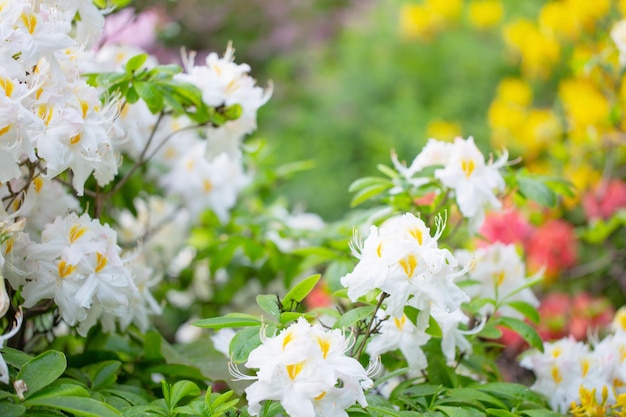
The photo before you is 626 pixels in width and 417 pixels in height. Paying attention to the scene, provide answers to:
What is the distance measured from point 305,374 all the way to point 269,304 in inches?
7.3

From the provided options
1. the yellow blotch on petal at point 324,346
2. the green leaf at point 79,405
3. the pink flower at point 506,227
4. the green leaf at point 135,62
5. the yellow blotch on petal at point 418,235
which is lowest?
the pink flower at point 506,227

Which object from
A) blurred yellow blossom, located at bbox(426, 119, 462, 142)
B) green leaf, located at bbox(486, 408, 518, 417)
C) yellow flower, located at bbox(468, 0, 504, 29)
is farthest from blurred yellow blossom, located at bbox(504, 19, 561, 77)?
green leaf, located at bbox(486, 408, 518, 417)

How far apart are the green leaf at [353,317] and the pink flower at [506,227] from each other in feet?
4.56

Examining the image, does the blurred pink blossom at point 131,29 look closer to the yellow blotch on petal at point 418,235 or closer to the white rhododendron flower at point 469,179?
the white rhododendron flower at point 469,179

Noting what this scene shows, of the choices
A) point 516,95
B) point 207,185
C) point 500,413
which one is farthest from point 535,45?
point 500,413

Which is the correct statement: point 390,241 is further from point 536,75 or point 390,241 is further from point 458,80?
point 458,80

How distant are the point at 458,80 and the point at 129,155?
11.0ft

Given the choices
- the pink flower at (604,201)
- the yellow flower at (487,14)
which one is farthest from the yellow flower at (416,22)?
the pink flower at (604,201)

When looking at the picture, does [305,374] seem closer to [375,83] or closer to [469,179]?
[469,179]

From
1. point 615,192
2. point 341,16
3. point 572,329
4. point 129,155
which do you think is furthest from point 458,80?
point 129,155

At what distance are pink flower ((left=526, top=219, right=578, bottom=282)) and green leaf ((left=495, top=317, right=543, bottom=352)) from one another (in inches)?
51.4

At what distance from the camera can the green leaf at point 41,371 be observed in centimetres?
90

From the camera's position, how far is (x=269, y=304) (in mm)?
1046

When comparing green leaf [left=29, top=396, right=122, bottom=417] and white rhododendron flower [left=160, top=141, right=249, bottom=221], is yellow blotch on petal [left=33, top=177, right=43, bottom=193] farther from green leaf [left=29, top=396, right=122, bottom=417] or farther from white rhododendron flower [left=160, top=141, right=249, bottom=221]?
white rhododendron flower [left=160, top=141, right=249, bottom=221]
